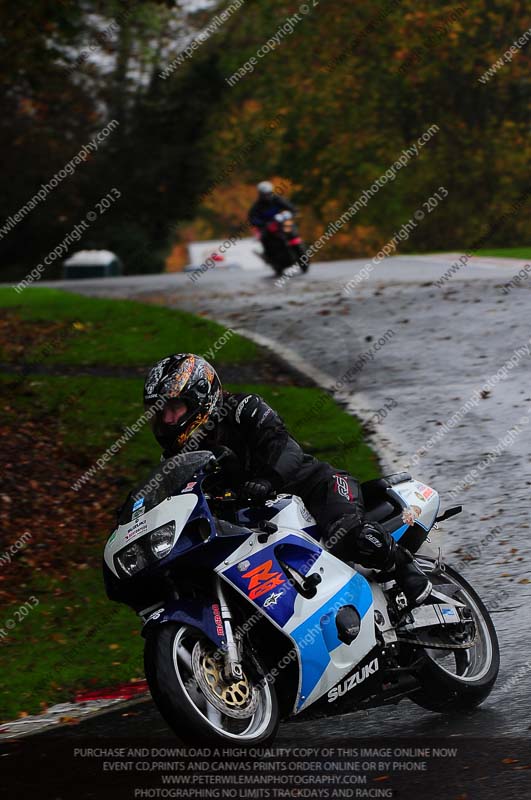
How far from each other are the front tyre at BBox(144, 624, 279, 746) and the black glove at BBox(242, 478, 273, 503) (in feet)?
2.18

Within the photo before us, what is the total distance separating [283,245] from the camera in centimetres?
2666

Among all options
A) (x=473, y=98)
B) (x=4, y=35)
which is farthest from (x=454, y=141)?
(x=4, y=35)

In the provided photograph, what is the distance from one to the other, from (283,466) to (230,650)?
986 mm

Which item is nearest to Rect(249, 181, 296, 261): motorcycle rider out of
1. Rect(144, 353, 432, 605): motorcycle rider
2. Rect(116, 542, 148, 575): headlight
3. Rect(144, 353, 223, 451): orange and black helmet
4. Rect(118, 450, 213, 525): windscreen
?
Rect(144, 353, 432, 605): motorcycle rider

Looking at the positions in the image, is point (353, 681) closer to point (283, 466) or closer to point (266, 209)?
point (283, 466)

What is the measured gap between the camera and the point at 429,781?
5.62 meters

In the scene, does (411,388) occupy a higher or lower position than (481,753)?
lower

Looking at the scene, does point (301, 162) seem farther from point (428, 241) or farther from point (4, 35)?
point (4, 35)

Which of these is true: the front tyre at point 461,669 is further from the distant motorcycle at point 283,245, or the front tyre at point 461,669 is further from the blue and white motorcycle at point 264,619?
the distant motorcycle at point 283,245

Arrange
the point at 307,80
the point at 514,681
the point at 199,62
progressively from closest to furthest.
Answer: the point at 514,681 < the point at 199,62 < the point at 307,80

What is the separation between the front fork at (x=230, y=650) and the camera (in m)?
5.76

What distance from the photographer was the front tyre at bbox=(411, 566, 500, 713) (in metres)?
6.64

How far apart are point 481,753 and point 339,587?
3.38 ft

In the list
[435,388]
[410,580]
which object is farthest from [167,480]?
[435,388]
